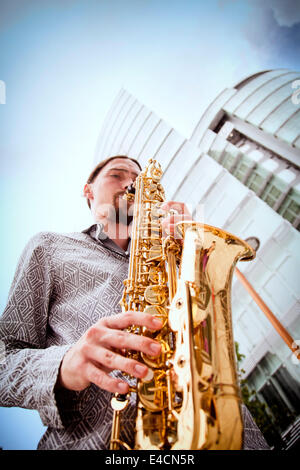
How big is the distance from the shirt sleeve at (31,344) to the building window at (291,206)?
5.97 metres

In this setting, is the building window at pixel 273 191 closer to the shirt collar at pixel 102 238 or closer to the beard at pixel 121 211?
the beard at pixel 121 211

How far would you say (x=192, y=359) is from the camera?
2.60 feet

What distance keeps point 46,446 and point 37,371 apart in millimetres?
302

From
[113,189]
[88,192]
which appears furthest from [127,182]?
[88,192]

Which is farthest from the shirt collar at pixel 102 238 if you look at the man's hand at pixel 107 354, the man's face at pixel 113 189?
the man's hand at pixel 107 354

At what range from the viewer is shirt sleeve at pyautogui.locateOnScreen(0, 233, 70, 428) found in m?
0.93

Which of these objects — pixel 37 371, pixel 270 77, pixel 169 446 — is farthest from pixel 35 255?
pixel 270 77

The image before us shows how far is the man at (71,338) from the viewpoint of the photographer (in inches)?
32.6

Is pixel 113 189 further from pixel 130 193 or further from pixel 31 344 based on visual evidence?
pixel 31 344

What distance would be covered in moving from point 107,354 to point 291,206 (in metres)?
6.39

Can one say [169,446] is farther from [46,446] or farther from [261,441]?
[261,441]
